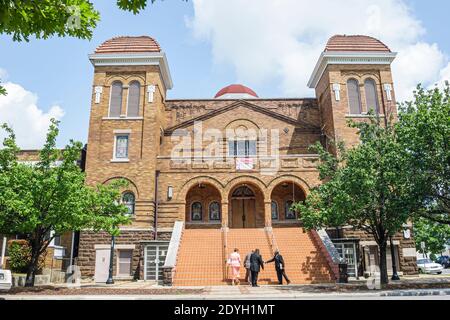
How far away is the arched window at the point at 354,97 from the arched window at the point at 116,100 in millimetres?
16112

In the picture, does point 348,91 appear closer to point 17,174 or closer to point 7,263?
point 17,174

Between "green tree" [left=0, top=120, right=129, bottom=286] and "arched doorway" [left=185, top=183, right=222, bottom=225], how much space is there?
10.7 meters

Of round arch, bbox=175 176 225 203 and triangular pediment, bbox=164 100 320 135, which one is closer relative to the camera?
round arch, bbox=175 176 225 203

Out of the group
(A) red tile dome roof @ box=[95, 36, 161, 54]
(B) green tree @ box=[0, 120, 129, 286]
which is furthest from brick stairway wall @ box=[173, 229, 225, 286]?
(A) red tile dome roof @ box=[95, 36, 161, 54]

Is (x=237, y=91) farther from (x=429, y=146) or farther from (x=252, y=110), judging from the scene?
(x=429, y=146)

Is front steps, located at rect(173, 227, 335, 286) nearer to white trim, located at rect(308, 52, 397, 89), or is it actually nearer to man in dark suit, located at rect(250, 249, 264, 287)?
man in dark suit, located at rect(250, 249, 264, 287)

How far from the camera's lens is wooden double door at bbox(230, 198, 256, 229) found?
2748cm

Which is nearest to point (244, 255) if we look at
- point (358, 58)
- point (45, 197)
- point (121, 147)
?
point (45, 197)

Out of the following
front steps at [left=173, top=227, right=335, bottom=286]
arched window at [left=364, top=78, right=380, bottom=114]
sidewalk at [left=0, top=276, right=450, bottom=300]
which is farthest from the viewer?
arched window at [left=364, top=78, right=380, bottom=114]

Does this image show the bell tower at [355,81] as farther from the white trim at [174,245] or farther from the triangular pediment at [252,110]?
the white trim at [174,245]

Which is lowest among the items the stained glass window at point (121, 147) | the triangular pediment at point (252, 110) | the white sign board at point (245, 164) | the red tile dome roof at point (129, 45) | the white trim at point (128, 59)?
the white sign board at point (245, 164)

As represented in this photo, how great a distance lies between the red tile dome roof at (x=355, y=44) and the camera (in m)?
27.6

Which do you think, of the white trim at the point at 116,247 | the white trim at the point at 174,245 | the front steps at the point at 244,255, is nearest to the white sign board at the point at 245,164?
the front steps at the point at 244,255
